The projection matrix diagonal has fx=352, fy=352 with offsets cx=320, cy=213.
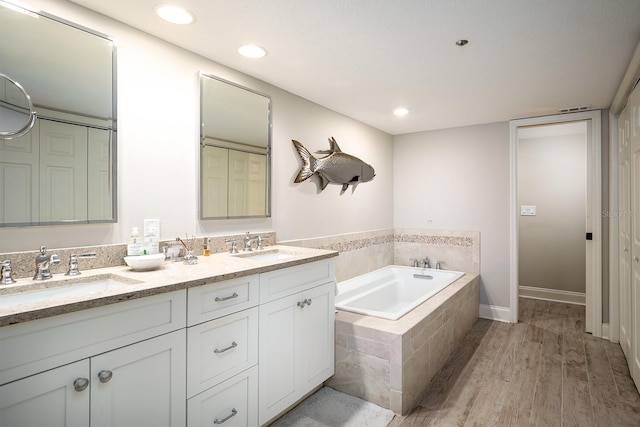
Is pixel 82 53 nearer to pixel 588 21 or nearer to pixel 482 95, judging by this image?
pixel 588 21

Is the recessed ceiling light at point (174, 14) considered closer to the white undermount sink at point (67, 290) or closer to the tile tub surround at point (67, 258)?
the tile tub surround at point (67, 258)

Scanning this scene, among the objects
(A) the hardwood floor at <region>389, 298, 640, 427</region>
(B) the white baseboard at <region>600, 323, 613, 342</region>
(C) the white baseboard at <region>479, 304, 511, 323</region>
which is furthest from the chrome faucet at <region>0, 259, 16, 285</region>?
(B) the white baseboard at <region>600, 323, 613, 342</region>

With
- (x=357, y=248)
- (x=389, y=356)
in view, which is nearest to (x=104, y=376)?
(x=389, y=356)

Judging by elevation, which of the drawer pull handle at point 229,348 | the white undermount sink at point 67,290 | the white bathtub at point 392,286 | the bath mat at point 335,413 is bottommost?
the bath mat at point 335,413

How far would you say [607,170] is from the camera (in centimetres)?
325

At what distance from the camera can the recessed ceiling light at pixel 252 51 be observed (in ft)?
6.78

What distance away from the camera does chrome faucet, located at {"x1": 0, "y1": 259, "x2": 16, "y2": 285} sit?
1.36 meters

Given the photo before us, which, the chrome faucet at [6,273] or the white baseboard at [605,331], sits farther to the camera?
the white baseboard at [605,331]

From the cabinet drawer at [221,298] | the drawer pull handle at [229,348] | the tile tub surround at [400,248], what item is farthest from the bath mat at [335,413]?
the tile tub surround at [400,248]

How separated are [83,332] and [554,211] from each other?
5156 mm

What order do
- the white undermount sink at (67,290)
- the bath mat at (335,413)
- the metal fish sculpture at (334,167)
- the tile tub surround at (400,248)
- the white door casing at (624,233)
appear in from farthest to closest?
the tile tub surround at (400,248) < the metal fish sculpture at (334,167) < the white door casing at (624,233) < the bath mat at (335,413) < the white undermount sink at (67,290)

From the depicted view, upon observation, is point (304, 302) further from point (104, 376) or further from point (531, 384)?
point (531, 384)

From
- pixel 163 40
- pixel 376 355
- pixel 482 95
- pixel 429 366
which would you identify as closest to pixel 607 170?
pixel 482 95

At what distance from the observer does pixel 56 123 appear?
1.56 meters
